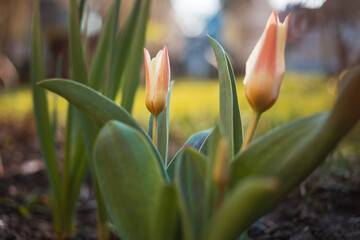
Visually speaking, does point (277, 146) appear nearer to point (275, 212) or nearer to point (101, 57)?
point (101, 57)

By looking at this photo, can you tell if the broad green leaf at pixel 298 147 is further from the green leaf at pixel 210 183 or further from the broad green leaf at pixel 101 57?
the broad green leaf at pixel 101 57

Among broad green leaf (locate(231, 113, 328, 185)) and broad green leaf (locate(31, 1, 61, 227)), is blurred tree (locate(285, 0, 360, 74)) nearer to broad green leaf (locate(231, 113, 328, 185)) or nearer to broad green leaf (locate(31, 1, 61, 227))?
broad green leaf (locate(31, 1, 61, 227))

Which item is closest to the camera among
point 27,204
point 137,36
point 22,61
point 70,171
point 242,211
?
point 242,211

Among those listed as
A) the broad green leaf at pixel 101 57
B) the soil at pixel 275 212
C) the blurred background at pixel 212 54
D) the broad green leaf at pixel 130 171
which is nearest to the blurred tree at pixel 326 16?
the blurred background at pixel 212 54

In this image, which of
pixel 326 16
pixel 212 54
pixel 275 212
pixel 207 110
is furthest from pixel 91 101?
pixel 212 54

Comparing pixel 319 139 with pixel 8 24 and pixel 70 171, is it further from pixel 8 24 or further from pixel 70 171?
pixel 8 24

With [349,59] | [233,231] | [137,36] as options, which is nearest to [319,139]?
[233,231]
